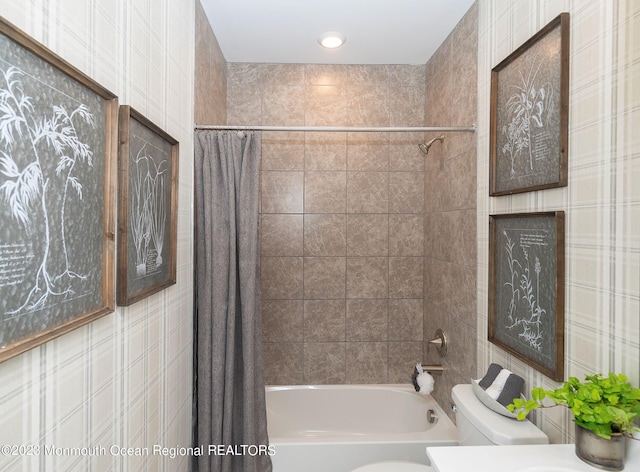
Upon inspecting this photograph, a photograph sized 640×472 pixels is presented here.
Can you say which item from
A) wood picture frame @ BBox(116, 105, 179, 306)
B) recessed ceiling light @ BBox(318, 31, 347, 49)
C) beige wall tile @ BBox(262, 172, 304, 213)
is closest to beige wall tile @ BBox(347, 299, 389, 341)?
beige wall tile @ BBox(262, 172, 304, 213)

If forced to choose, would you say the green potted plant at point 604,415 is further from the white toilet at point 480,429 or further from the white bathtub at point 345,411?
the white bathtub at point 345,411

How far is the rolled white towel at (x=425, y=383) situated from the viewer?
7.44 ft

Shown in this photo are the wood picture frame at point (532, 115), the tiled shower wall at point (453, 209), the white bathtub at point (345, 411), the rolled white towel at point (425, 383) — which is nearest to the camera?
the wood picture frame at point (532, 115)

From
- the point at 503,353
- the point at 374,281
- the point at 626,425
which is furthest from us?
the point at 374,281

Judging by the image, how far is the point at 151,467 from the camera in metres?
1.34

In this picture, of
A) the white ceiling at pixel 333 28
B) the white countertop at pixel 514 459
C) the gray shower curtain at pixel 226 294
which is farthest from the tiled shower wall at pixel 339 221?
the white countertop at pixel 514 459

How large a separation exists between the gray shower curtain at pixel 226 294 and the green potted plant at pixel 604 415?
118 cm

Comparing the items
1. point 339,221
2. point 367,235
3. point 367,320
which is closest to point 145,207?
point 339,221

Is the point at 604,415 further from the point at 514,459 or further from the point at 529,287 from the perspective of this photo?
the point at 529,287

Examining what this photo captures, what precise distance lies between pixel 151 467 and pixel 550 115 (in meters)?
1.78

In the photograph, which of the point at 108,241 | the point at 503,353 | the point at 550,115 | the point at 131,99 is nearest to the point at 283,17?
the point at 131,99

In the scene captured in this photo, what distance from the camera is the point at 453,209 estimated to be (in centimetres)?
218

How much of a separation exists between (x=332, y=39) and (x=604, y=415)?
2.20 meters

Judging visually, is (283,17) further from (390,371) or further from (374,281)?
(390,371)
